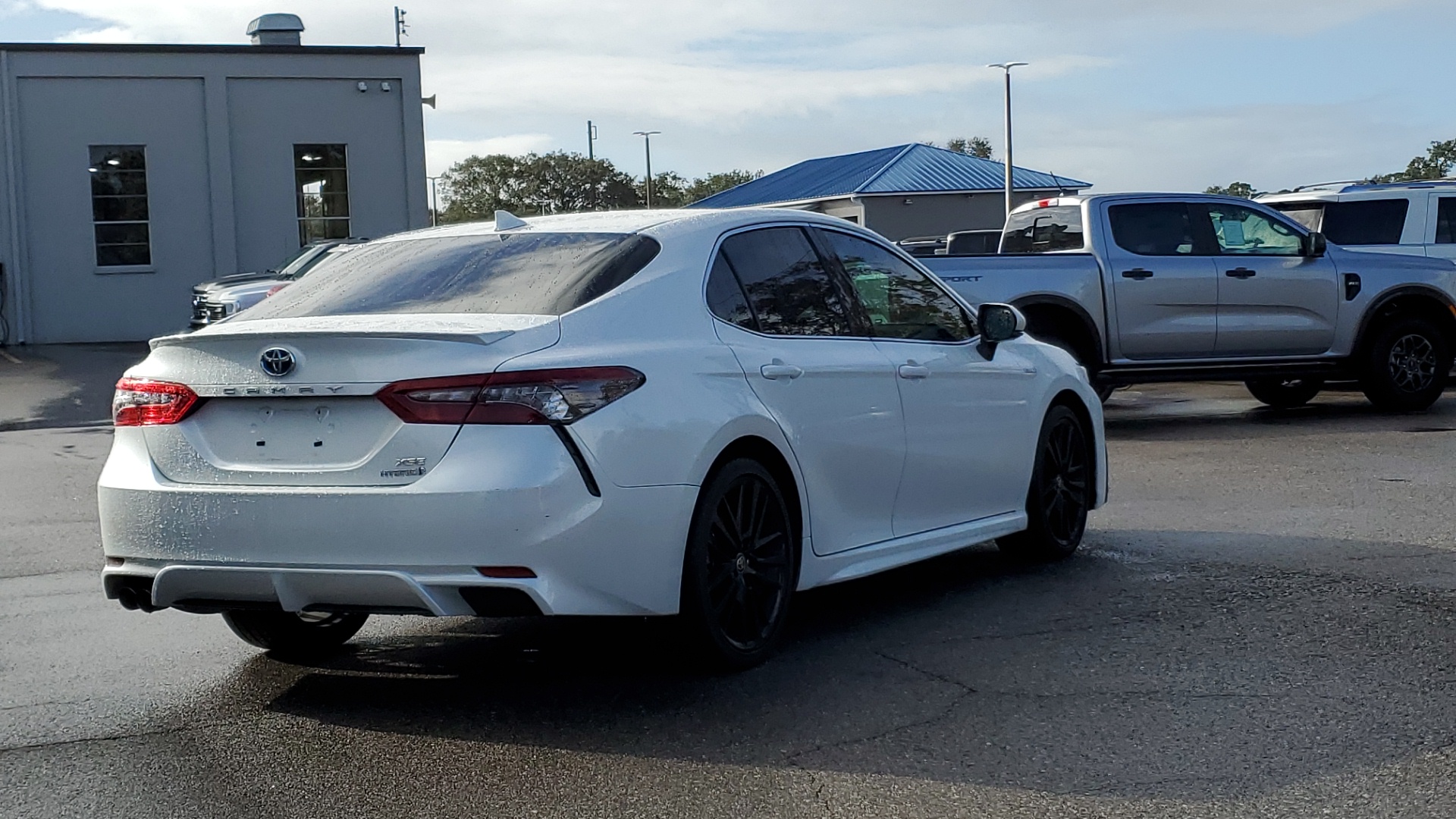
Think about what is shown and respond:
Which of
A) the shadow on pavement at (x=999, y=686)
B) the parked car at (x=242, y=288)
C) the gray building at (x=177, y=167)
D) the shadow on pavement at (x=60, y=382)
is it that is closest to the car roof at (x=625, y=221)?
the shadow on pavement at (x=999, y=686)

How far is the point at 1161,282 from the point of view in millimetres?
13836

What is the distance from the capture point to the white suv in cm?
1706

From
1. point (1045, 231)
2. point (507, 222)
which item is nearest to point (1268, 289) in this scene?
point (1045, 231)

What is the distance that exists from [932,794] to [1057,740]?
594mm

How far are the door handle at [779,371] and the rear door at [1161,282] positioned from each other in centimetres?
830

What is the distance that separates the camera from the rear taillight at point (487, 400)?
489 cm

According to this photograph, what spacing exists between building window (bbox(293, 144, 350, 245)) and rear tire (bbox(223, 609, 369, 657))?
86.9 feet

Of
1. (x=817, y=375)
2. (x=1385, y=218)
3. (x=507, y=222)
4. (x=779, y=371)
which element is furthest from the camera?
(x=1385, y=218)

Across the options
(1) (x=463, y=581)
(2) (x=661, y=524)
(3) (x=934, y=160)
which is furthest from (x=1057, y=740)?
(3) (x=934, y=160)

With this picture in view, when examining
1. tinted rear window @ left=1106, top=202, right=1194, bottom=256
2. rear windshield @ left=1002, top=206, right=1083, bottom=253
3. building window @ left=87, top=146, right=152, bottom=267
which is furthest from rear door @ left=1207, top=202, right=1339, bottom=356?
building window @ left=87, top=146, right=152, bottom=267

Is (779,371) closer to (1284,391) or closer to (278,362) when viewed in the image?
(278,362)

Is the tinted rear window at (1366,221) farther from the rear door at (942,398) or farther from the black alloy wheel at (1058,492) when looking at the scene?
the rear door at (942,398)

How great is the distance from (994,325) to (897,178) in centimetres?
5491

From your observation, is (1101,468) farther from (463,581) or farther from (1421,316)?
(1421,316)
